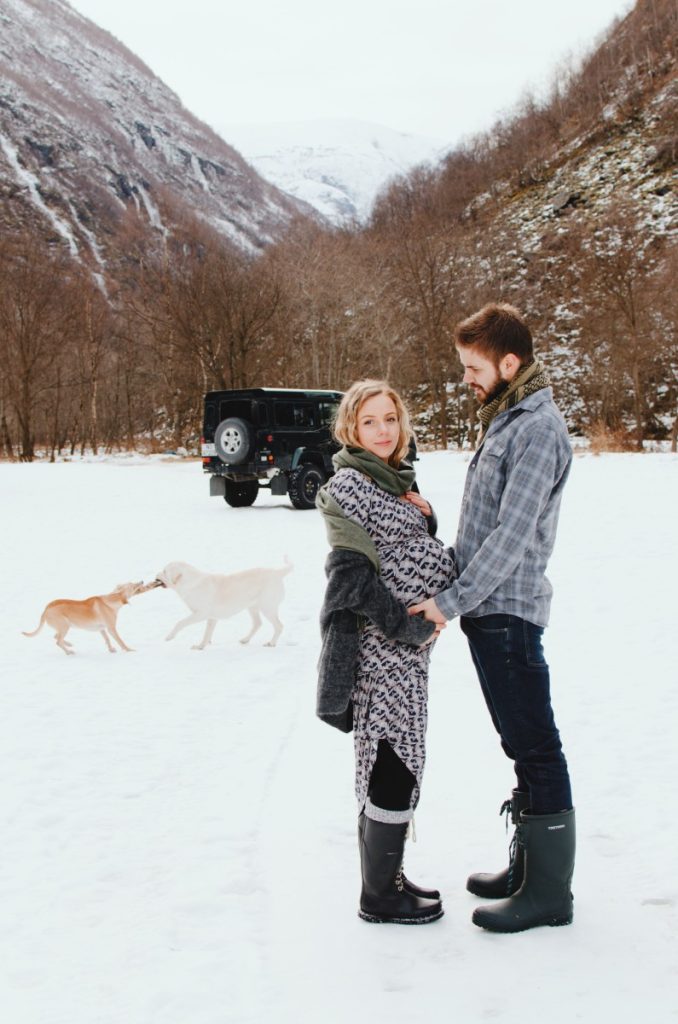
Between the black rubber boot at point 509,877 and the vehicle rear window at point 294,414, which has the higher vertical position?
the vehicle rear window at point 294,414

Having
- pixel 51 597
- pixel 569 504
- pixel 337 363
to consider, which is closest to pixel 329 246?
pixel 337 363

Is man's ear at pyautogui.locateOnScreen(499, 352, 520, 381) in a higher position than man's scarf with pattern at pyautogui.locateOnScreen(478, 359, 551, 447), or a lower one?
higher

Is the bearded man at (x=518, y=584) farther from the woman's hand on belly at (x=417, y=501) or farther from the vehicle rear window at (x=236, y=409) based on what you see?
the vehicle rear window at (x=236, y=409)

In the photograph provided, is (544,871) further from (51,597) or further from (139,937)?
(51,597)

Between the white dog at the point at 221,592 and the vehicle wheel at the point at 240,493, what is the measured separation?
9394 millimetres

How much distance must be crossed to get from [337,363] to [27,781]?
34.7 m

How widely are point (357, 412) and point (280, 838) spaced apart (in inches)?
71.3

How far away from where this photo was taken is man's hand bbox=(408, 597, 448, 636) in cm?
263

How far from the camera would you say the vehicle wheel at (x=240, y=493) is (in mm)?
16156

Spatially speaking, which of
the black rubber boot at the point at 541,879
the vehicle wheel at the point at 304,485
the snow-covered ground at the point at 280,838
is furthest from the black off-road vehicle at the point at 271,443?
the black rubber boot at the point at 541,879

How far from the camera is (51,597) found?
8828mm

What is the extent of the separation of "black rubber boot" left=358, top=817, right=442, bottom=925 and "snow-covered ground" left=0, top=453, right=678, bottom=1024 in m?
0.06

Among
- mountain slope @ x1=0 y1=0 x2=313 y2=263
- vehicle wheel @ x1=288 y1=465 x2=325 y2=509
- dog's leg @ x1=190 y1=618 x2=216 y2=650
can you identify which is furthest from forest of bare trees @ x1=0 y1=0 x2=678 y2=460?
dog's leg @ x1=190 y1=618 x2=216 y2=650

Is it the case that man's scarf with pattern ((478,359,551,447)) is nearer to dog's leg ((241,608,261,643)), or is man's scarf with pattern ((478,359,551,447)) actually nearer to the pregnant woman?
the pregnant woman
